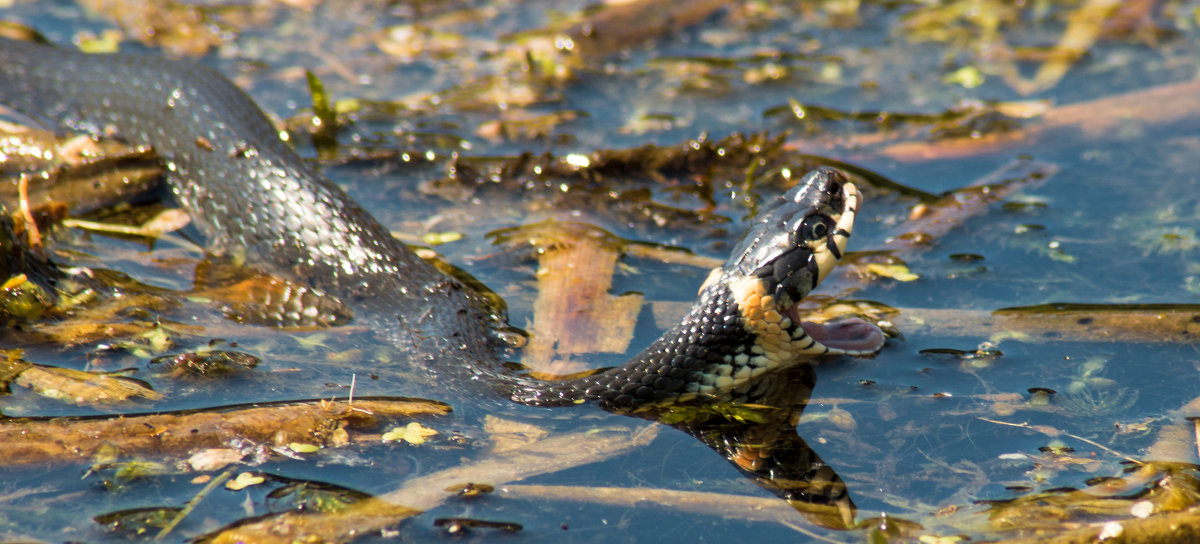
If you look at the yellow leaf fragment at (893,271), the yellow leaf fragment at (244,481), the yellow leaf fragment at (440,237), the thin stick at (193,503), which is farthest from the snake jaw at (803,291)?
the thin stick at (193,503)

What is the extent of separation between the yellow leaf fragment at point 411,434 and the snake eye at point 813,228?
2.00 m

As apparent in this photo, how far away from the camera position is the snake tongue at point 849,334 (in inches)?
189

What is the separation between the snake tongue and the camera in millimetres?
4805

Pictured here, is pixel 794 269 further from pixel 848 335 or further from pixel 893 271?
pixel 893 271

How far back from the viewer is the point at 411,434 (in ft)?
13.7

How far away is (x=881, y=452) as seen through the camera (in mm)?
4180

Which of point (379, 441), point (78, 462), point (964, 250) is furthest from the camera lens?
point (964, 250)

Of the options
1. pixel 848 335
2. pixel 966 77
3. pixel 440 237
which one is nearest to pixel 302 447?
pixel 440 237

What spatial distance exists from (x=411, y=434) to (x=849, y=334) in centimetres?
222

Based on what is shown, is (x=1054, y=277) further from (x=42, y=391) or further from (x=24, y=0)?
(x=24, y=0)

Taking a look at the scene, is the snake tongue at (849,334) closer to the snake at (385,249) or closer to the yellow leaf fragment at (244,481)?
the snake at (385,249)

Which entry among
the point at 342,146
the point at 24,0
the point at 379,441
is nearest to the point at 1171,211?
the point at 379,441

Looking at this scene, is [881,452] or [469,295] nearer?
[881,452]

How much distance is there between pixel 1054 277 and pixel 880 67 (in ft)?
11.4
